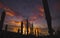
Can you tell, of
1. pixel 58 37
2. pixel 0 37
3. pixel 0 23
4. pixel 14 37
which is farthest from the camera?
pixel 0 23

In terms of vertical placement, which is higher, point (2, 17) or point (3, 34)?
point (2, 17)

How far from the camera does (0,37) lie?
89.8ft

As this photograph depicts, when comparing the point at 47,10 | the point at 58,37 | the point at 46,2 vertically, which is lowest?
the point at 58,37

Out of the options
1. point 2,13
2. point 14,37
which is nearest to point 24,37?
point 14,37

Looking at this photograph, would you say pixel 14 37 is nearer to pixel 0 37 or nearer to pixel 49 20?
pixel 0 37

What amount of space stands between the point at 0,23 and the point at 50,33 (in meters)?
18.8

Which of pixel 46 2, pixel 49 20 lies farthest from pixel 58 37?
pixel 46 2

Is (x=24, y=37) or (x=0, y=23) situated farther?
(x=0, y=23)

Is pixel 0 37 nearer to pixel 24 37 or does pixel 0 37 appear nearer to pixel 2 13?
pixel 24 37

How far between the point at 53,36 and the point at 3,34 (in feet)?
42.6

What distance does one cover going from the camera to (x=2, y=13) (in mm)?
44500

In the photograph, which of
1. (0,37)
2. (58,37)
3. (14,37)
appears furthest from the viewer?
(58,37)

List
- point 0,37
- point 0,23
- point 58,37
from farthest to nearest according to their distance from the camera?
point 0,23 → point 58,37 → point 0,37

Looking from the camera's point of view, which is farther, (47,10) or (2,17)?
(2,17)
